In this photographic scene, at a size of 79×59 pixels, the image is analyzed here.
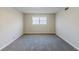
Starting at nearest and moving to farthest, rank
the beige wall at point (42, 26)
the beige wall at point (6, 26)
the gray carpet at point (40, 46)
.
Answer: the gray carpet at point (40, 46) < the beige wall at point (6, 26) < the beige wall at point (42, 26)

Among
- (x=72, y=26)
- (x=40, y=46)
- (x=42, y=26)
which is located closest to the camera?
(x=40, y=46)

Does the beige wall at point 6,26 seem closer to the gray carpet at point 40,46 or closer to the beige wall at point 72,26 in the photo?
the gray carpet at point 40,46

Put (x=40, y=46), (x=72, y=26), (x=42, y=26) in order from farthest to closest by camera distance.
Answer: (x=42, y=26)
(x=72, y=26)
(x=40, y=46)

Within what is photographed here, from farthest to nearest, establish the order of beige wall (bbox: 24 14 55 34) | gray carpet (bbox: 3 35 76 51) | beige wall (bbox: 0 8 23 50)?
beige wall (bbox: 24 14 55 34), beige wall (bbox: 0 8 23 50), gray carpet (bbox: 3 35 76 51)

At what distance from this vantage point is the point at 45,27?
9.94 meters

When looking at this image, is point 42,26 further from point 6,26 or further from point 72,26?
point 6,26

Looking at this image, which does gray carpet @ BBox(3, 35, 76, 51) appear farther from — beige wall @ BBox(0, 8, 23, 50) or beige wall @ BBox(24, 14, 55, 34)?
beige wall @ BBox(24, 14, 55, 34)

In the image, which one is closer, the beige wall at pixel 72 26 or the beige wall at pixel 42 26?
the beige wall at pixel 72 26

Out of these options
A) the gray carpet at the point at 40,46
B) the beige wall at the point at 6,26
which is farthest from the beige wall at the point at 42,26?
the gray carpet at the point at 40,46

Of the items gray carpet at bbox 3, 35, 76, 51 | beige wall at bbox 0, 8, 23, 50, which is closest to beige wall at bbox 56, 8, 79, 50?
gray carpet at bbox 3, 35, 76, 51

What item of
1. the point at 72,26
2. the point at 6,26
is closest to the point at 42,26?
the point at 72,26
